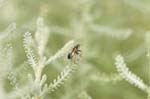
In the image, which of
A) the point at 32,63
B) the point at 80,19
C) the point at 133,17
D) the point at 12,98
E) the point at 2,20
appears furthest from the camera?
the point at 133,17

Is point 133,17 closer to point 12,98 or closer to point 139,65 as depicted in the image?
point 139,65

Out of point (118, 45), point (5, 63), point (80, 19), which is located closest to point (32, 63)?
point (5, 63)

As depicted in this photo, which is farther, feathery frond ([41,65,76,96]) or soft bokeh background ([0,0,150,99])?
soft bokeh background ([0,0,150,99])

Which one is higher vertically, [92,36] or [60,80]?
[92,36]

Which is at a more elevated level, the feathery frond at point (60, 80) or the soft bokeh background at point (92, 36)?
the soft bokeh background at point (92, 36)

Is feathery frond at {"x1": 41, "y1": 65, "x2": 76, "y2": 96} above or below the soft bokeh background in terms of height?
below

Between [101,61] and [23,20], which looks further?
[23,20]

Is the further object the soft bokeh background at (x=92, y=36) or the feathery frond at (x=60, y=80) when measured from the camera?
the soft bokeh background at (x=92, y=36)

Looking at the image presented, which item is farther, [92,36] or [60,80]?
[92,36]
